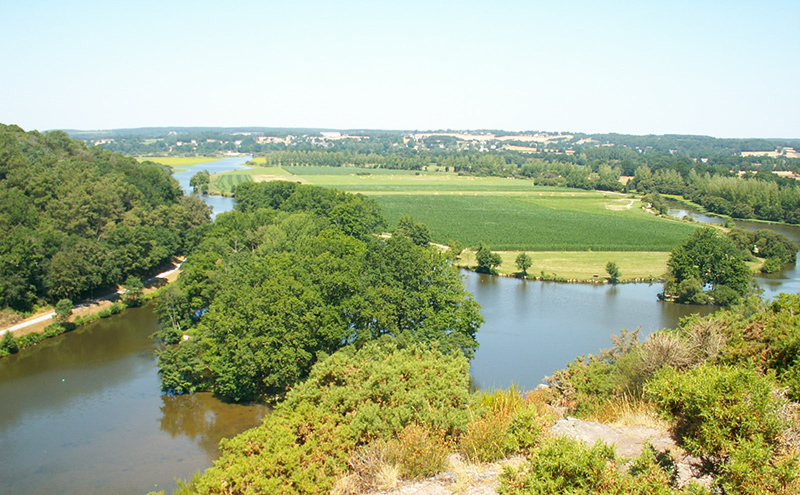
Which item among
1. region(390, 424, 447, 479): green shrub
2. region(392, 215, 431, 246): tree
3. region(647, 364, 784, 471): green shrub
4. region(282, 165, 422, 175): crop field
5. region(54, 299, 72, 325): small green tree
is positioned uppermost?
region(647, 364, 784, 471): green shrub

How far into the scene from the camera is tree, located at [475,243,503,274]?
55.2 m

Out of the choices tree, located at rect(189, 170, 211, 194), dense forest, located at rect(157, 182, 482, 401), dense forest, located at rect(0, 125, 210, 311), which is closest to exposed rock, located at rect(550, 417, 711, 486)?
dense forest, located at rect(157, 182, 482, 401)

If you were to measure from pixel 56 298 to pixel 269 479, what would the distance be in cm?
3544

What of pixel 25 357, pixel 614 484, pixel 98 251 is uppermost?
pixel 614 484

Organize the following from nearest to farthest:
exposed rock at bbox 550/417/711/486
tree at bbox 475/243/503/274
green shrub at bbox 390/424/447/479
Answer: exposed rock at bbox 550/417/711/486 → green shrub at bbox 390/424/447/479 → tree at bbox 475/243/503/274

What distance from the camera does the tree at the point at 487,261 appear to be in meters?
55.2

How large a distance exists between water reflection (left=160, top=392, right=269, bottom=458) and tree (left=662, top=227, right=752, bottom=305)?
34.0 m

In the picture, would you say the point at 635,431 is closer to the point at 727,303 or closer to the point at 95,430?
the point at 95,430

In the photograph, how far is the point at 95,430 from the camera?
81.7 ft

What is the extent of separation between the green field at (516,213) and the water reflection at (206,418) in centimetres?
4122

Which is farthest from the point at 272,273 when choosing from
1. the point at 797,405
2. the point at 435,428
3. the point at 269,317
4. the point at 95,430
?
the point at 797,405

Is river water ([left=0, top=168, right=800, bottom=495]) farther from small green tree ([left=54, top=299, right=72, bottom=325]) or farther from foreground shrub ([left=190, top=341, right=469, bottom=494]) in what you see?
foreground shrub ([left=190, top=341, right=469, bottom=494])

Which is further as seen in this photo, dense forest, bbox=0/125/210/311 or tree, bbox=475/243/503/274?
tree, bbox=475/243/503/274

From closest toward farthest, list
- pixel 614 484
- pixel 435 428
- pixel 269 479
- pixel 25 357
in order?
1. pixel 614 484
2. pixel 269 479
3. pixel 435 428
4. pixel 25 357
